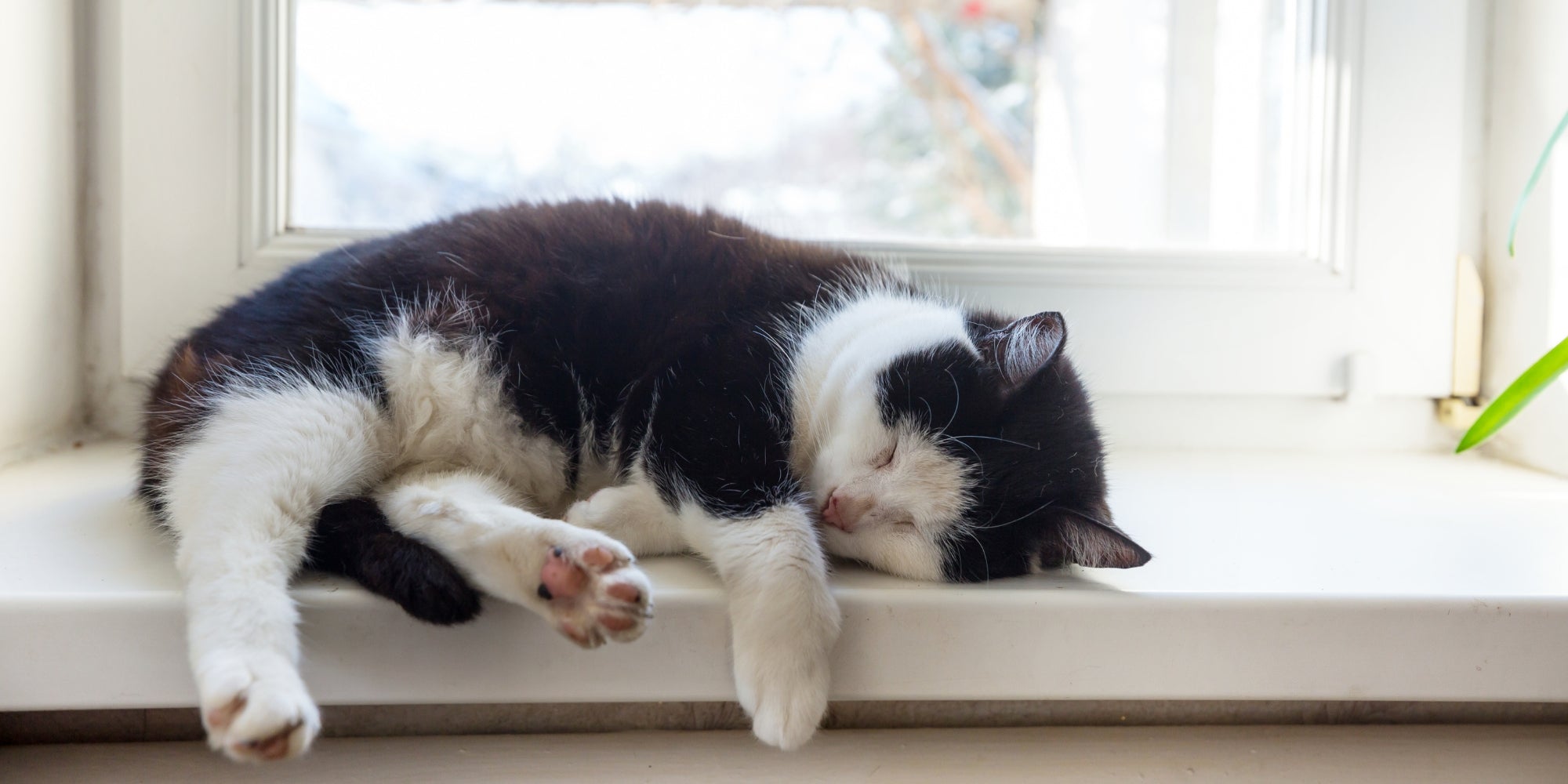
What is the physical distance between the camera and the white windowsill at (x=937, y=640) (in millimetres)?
703

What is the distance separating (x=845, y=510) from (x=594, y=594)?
0.85 feet

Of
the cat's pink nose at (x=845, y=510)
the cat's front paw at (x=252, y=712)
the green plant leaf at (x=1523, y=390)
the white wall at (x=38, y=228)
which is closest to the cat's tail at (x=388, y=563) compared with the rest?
the cat's front paw at (x=252, y=712)

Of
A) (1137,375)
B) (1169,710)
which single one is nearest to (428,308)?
(1169,710)

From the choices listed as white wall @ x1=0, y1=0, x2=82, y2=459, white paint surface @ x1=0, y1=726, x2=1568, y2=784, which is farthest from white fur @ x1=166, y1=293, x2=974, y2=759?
white wall @ x1=0, y1=0, x2=82, y2=459

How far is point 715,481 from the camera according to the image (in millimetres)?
829

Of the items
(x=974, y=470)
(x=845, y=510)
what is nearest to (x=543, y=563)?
(x=845, y=510)

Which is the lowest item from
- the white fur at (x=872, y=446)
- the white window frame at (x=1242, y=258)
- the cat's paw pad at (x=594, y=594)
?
the cat's paw pad at (x=594, y=594)

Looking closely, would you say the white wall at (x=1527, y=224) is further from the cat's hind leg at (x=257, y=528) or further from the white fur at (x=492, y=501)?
the cat's hind leg at (x=257, y=528)

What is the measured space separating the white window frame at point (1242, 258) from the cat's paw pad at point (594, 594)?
0.80 meters

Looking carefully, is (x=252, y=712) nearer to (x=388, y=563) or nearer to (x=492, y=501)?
(x=388, y=563)

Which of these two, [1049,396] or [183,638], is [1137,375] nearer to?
[1049,396]

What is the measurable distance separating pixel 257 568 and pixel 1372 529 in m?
1.07

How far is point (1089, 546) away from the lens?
0.80 meters

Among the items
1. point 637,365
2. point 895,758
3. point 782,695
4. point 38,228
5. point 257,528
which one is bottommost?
point 895,758
